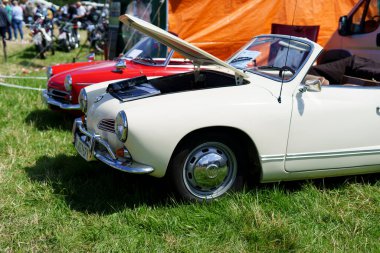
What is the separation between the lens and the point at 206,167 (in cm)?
318

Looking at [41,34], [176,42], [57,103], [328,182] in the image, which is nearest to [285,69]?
[176,42]

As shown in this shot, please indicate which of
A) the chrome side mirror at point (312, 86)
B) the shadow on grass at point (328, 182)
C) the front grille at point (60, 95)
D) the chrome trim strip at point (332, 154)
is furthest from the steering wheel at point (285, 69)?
the front grille at point (60, 95)

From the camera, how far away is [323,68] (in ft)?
13.2

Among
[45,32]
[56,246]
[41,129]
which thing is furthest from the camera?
[45,32]

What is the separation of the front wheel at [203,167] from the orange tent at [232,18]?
203 inches

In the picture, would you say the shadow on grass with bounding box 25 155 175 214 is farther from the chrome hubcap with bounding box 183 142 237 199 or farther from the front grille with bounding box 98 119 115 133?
the front grille with bounding box 98 119 115 133

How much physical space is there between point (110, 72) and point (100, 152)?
2.36 m

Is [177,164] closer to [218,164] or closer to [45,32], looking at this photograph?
[218,164]

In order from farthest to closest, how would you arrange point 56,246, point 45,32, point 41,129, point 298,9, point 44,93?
point 45,32 → point 298,9 → point 44,93 → point 41,129 → point 56,246

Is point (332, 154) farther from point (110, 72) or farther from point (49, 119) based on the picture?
point (49, 119)

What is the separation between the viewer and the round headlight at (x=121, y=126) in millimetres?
2943

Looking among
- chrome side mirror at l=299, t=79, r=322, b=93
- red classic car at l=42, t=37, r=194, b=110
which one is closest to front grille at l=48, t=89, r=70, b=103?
red classic car at l=42, t=37, r=194, b=110

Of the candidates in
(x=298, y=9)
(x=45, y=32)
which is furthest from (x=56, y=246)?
(x=45, y=32)

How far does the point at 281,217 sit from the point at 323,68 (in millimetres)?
1603
